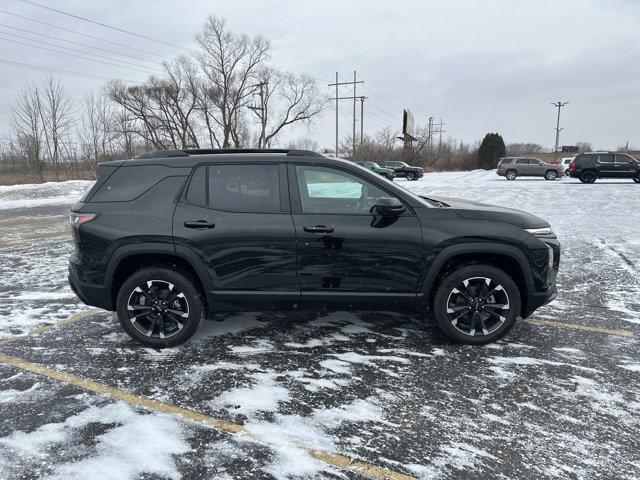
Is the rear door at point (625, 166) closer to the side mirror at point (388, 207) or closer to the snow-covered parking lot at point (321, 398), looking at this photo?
the snow-covered parking lot at point (321, 398)

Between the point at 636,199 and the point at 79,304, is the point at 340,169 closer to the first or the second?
the point at 79,304

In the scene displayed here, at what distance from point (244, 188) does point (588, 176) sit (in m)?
29.6

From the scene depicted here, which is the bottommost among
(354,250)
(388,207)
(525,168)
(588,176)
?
(354,250)

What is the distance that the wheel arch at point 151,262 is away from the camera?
4.02m

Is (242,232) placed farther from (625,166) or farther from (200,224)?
(625,166)

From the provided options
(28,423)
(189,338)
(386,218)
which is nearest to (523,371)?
(386,218)

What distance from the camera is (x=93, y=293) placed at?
412cm

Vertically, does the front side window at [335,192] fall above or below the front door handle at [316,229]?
above

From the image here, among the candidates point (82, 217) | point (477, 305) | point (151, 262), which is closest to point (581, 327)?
point (477, 305)

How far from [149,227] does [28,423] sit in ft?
5.76

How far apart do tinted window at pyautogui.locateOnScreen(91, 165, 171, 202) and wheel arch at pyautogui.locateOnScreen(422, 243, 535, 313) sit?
8.73 feet

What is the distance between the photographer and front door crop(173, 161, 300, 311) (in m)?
4.00

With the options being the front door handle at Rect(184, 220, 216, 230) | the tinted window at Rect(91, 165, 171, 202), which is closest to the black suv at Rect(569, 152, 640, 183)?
the front door handle at Rect(184, 220, 216, 230)

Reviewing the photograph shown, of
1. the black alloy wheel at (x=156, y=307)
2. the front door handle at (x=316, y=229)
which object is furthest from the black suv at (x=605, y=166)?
the black alloy wheel at (x=156, y=307)
